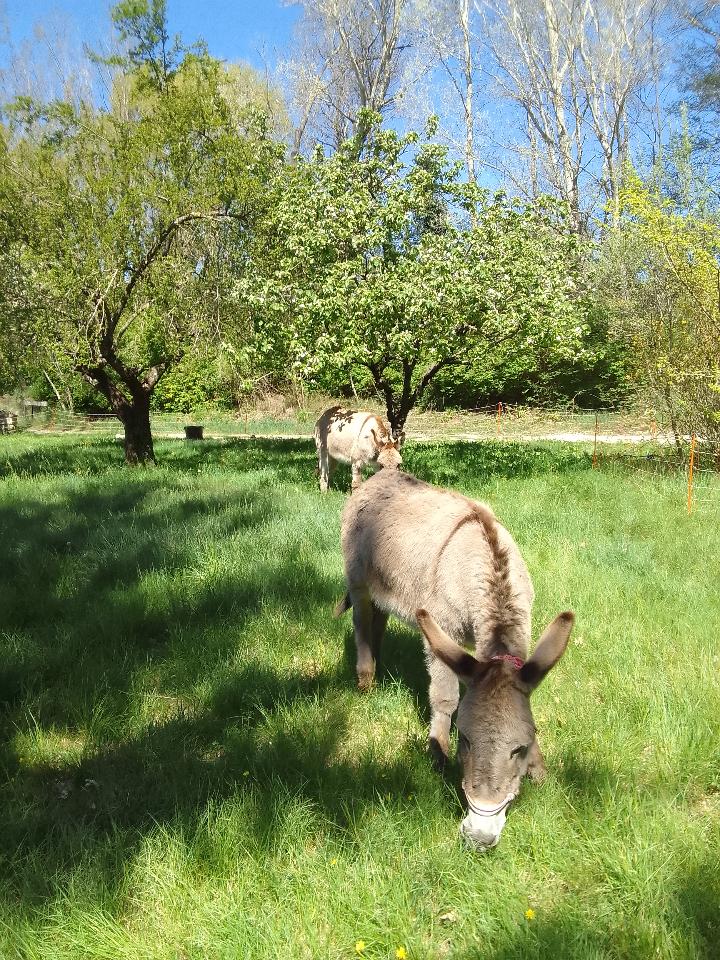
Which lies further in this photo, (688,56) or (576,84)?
(576,84)

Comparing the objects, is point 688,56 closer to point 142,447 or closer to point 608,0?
point 608,0

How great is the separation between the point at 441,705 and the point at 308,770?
780mm

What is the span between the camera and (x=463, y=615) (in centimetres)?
317

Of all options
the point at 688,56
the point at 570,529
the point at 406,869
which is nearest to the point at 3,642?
the point at 406,869

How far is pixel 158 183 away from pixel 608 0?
90.9 ft

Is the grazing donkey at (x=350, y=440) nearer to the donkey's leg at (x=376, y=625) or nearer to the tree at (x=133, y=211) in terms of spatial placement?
the tree at (x=133, y=211)

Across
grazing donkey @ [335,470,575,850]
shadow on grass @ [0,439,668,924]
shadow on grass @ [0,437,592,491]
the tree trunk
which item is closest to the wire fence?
shadow on grass @ [0,437,592,491]

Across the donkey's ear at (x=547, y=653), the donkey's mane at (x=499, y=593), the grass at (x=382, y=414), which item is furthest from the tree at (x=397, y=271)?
the grass at (x=382, y=414)

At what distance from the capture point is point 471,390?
84.3 ft

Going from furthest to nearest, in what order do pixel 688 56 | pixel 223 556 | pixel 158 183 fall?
1. pixel 688 56
2. pixel 158 183
3. pixel 223 556

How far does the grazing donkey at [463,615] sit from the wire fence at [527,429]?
255 inches

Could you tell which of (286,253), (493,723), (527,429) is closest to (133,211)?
(286,253)

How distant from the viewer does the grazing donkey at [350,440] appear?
34.8 ft

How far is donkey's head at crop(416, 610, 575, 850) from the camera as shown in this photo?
2.33m
